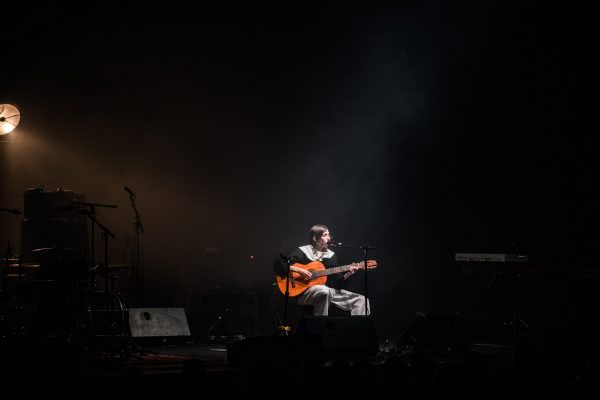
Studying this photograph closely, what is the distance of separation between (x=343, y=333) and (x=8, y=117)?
559 cm

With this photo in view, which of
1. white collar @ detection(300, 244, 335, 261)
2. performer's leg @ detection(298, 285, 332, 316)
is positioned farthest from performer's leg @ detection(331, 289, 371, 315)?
white collar @ detection(300, 244, 335, 261)

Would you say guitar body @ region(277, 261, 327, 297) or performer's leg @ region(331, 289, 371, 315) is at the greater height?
guitar body @ region(277, 261, 327, 297)

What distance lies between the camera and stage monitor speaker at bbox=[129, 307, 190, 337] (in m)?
8.12

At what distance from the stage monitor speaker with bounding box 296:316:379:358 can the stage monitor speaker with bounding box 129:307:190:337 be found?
2.42m

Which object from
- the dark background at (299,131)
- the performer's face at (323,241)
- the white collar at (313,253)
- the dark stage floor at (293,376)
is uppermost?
the dark background at (299,131)

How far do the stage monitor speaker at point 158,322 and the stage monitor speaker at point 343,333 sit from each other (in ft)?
7.95

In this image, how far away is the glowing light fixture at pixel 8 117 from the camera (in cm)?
925

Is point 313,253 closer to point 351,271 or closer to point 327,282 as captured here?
point 327,282

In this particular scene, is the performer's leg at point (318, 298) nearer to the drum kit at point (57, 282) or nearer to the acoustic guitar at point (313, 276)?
the acoustic guitar at point (313, 276)

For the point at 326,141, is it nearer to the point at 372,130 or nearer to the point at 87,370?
the point at 372,130

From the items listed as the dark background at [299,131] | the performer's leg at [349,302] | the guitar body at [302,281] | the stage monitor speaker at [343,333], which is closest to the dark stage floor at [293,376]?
the stage monitor speaker at [343,333]

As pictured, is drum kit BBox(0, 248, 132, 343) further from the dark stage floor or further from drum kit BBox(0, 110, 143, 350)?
the dark stage floor

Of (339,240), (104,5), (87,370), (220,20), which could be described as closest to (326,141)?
(339,240)

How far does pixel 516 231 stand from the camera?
8820 millimetres
